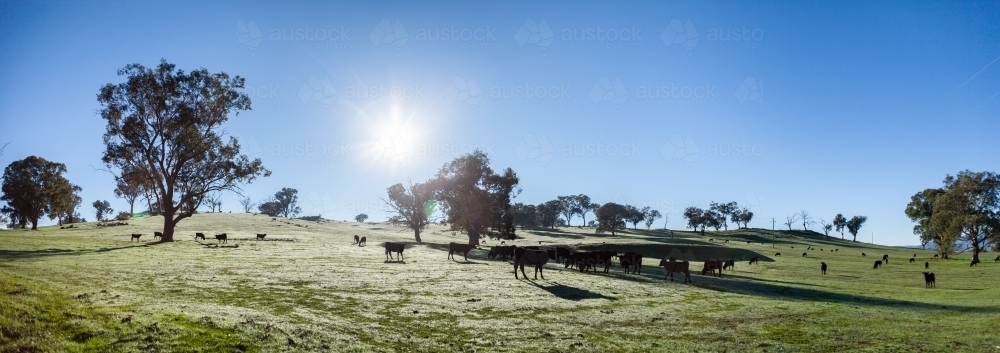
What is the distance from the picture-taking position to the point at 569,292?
97.3 feet

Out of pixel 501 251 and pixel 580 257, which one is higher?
pixel 580 257

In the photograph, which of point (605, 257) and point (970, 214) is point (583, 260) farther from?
point (970, 214)

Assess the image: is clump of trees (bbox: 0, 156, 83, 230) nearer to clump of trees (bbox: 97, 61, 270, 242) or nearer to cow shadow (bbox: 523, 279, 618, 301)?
clump of trees (bbox: 97, 61, 270, 242)

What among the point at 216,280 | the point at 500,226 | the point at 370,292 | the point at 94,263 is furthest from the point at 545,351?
the point at 500,226

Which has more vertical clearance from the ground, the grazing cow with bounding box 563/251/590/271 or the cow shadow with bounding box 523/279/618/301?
the grazing cow with bounding box 563/251/590/271

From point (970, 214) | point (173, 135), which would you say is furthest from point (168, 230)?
point (970, 214)

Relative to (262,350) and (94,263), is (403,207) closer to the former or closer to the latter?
(94,263)

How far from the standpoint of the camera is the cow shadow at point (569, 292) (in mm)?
27973

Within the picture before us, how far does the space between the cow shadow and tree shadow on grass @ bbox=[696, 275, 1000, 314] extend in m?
11.9

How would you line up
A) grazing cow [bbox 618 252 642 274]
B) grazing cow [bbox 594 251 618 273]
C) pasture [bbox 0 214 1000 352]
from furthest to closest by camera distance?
grazing cow [bbox 618 252 642 274]
grazing cow [bbox 594 251 618 273]
pasture [bbox 0 214 1000 352]

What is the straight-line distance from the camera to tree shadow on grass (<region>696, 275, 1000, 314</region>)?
2805 centimetres

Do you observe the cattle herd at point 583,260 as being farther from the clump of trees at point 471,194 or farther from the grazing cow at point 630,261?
the clump of trees at point 471,194

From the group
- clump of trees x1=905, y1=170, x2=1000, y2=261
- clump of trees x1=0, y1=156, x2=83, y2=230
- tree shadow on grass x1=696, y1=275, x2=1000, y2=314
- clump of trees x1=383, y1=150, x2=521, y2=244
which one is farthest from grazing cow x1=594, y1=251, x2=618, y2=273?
clump of trees x1=0, y1=156, x2=83, y2=230

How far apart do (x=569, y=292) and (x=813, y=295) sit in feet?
59.2
